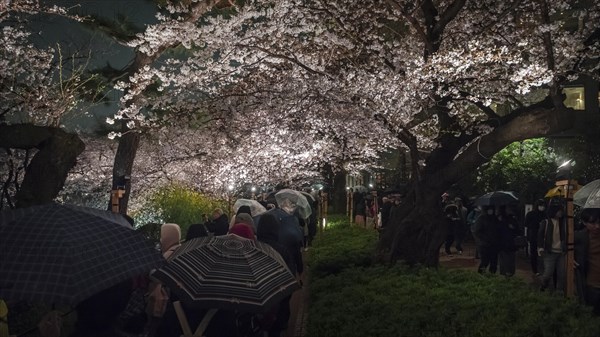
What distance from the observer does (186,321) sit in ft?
15.7

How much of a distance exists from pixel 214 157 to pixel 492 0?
13.5 m

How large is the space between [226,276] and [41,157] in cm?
625

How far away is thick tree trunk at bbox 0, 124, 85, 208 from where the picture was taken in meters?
9.48

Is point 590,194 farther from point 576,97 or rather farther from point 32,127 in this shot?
point 576,97

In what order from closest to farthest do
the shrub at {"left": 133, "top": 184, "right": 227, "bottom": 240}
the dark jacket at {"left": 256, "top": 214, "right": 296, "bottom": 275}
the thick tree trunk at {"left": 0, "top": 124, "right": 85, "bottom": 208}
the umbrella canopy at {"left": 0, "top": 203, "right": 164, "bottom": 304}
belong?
the umbrella canopy at {"left": 0, "top": 203, "right": 164, "bottom": 304} < the dark jacket at {"left": 256, "top": 214, "right": 296, "bottom": 275} < the thick tree trunk at {"left": 0, "top": 124, "right": 85, "bottom": 208} < the shrub at {"left": 133, "top": 184, "right": 227, "bottom": 240}

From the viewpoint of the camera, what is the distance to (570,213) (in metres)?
8.64

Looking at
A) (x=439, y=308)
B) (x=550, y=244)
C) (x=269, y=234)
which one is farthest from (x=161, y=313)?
(x=550, y=244)

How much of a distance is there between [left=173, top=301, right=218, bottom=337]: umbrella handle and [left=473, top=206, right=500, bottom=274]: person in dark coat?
8.12 meters

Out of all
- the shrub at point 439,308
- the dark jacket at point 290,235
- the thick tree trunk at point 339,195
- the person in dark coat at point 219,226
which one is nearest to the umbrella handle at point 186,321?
the shrub at point 439,308

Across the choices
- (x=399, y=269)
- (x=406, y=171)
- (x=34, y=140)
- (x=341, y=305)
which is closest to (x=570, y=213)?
(x=399, y=269)

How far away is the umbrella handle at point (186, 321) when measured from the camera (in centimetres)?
471

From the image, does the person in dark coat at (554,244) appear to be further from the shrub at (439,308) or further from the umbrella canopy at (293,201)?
the umbrella canopy at (293,201)

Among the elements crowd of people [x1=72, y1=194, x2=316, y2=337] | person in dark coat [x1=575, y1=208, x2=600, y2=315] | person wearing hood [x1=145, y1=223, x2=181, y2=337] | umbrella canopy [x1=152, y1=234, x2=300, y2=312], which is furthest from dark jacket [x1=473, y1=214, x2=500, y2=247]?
umbrella canopy [x1=152, y1=234, x2=300, y2=312]

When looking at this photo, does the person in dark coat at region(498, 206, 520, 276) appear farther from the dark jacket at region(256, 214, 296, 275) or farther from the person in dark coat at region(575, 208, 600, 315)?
the dark jacket at region(256, 214, 296, 275)
